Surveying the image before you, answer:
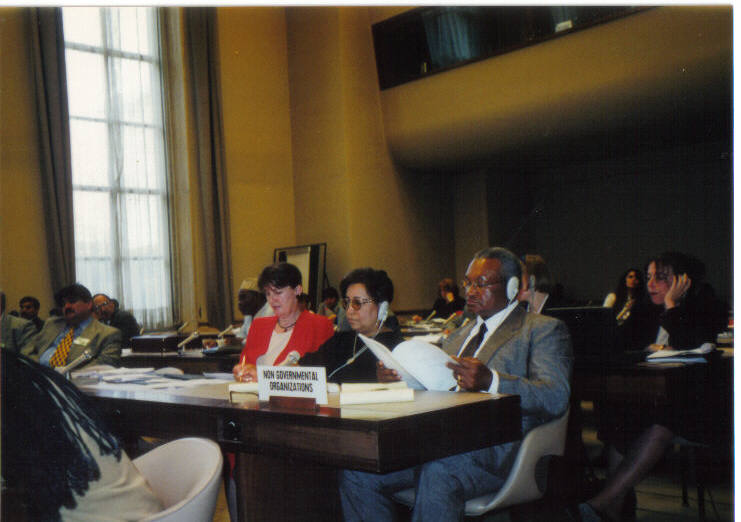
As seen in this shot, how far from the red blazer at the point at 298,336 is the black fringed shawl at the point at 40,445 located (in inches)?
76.7

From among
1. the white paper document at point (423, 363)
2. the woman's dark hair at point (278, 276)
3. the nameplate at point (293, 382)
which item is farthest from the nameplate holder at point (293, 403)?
the woman's dark hair at point (278, 276)

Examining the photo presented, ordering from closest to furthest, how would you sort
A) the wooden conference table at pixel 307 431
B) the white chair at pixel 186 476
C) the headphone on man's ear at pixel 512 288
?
1. the white chair at pixel 186 476
2. the wooden conference table at pixel 307 431
3. the headphone on man's ear at pixel 512 288

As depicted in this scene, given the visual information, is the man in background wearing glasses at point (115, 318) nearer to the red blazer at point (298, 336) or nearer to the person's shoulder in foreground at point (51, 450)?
the red blazer at point (298, 336)

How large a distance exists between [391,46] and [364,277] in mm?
7891

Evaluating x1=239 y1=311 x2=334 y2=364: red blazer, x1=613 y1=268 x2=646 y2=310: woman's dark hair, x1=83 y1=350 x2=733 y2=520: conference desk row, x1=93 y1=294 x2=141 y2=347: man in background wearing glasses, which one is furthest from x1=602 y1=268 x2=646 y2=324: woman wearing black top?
x1=93 y1=294 x2=141 y2=347: man in background wearing glasses

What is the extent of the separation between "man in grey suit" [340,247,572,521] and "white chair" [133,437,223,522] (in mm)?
666

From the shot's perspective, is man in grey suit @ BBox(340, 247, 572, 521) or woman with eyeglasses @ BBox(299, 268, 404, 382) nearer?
man in grey suit @ BBox(340, 247, 572, 521)

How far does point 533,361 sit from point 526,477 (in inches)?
13.9

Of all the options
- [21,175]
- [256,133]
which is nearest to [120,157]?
[21,175]

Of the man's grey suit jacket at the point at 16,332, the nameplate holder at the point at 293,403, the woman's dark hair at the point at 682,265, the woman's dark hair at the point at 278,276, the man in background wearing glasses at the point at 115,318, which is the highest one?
the woman's dark hair at the point at 278,276

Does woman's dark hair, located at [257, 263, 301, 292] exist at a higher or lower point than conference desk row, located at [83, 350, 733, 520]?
higher

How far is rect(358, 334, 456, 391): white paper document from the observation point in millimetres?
2131

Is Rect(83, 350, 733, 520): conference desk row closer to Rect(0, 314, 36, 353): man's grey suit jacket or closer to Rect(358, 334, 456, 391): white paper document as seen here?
Rect(358, 334, 456, 391): white paper document

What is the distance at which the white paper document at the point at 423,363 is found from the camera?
6.99ft
